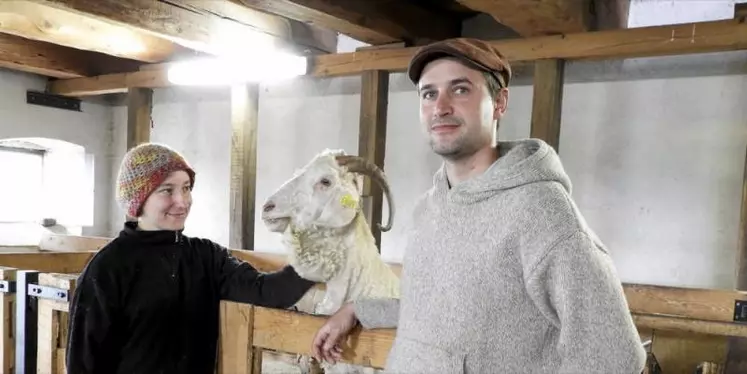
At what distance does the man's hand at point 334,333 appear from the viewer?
1.62 meters

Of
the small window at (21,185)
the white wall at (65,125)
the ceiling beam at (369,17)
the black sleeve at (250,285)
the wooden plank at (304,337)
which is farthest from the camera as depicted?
the small window at (21,185)

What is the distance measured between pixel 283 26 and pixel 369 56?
2.10 feet

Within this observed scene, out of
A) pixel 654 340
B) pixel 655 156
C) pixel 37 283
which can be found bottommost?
pixel 654 340

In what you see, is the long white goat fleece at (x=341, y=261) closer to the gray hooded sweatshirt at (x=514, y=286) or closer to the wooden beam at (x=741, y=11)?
the gray hooded sweatshirt at (x=514, y=286)

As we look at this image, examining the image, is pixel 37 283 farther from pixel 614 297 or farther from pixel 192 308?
→ pixel 614 297

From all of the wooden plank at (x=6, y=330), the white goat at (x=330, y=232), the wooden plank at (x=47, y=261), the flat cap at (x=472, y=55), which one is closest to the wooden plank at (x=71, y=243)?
the wooden plank at (x=47, y=261)

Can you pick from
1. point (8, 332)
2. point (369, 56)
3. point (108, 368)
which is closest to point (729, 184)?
point (369, 56)

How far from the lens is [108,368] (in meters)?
1.85

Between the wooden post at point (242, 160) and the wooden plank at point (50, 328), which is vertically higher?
the wooden post at point (242, 160)

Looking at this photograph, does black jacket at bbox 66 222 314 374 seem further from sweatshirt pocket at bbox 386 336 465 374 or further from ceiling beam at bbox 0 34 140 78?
ceiling beam at bbox 0 34 140 78

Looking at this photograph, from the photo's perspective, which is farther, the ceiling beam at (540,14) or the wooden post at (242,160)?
the wooden post at (242,160)

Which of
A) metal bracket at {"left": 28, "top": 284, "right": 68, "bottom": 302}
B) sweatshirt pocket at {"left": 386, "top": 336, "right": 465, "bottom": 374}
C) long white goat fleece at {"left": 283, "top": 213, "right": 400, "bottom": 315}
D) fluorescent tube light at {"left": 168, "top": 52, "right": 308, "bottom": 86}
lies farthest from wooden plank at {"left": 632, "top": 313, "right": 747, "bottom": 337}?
fluorescent tube light at {"left": 168, "top": 52, "right": 308, "bottom": 86}

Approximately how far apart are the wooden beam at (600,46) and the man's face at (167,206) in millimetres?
1953

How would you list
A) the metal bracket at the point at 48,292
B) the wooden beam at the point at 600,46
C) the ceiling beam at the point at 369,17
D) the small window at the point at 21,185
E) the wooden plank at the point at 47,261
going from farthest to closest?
the small window at the point at 21,185 → the wooden plank at the point at 47,261 → the ceiling beam at the point at 369,17 → the wooden beam at the point at 600,46 → the metal bracket at the point at 48,292
